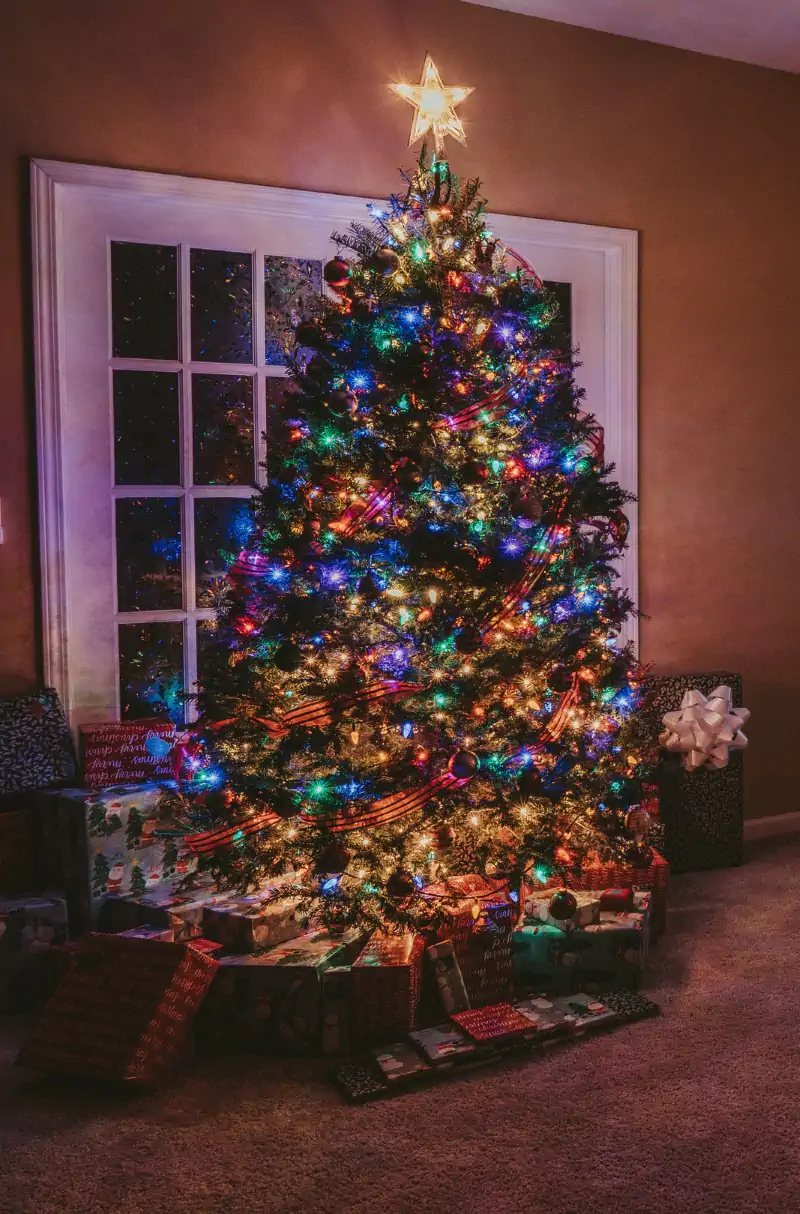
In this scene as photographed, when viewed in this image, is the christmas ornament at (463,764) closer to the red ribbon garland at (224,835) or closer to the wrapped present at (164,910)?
the red ribbon garland at (224,835)

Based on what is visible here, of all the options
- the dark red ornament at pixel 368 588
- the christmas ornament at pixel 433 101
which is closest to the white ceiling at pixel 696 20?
the christmas ornament at pixel 433 101

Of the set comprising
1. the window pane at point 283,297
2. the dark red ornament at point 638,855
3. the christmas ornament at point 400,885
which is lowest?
the dark red ornament at point 638,855

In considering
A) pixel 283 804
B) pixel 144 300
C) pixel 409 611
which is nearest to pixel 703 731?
pixel 409 611

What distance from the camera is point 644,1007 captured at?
7.16 feet

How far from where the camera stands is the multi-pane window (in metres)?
2.72

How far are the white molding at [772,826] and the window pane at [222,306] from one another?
2.40m

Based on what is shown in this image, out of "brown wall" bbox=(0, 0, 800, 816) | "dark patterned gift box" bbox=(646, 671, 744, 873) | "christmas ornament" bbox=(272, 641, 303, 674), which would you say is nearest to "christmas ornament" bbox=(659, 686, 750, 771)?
"dark patterned gift box" bbox=(646, 671, 744, 873)

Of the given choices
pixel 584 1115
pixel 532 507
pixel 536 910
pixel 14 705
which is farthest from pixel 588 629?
pixel 14 705

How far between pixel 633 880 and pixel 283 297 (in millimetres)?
1933

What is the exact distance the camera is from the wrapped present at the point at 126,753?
8.21 feet

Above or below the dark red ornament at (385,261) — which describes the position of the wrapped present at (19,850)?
below

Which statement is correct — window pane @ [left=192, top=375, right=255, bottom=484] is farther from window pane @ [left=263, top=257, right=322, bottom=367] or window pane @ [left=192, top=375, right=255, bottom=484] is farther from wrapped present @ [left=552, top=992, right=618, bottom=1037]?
wrapped present @ [left=552, top=992, right=618, bottom=1037]

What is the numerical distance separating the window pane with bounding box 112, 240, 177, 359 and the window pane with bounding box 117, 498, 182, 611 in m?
0.43

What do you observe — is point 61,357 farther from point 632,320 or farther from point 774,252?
point 774,252
